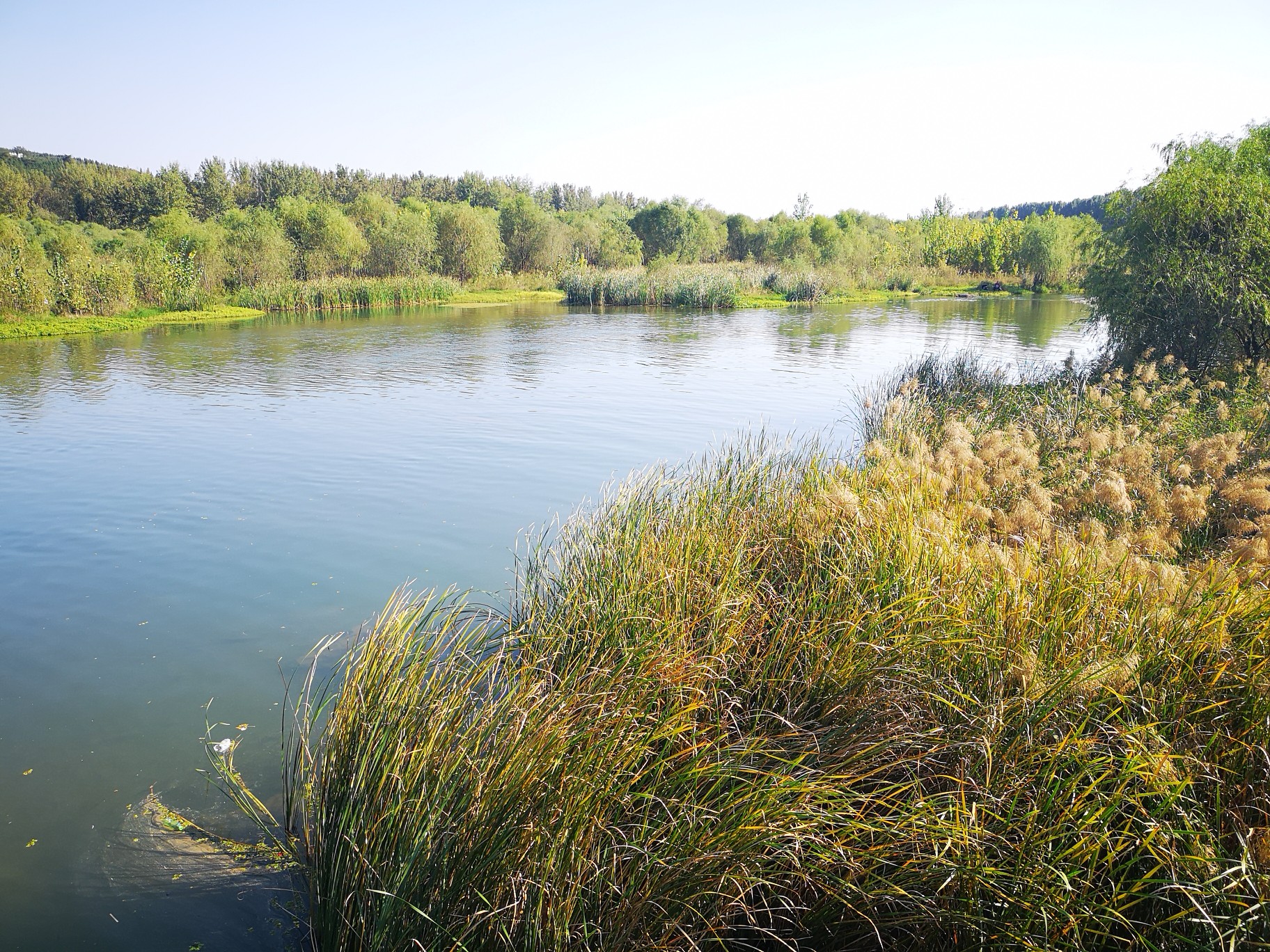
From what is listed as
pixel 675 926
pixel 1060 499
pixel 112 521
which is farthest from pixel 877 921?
pixel 112 521

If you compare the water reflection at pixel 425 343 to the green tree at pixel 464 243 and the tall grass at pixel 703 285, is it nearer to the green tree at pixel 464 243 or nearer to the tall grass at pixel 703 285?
the tall grass at pixel 703 285

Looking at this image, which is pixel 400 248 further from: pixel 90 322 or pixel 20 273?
pixel 20 273

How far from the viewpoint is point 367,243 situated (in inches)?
1986

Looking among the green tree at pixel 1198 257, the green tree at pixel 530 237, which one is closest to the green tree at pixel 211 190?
the green tree at pixel 530 237

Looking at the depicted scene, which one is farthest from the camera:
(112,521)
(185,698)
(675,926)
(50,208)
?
(50,208)

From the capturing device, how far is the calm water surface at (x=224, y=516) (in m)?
4.27

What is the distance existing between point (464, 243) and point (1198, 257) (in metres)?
48.0

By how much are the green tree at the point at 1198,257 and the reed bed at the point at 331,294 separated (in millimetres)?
35513

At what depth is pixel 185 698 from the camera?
563 centimetres

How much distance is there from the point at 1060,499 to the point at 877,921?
487cm

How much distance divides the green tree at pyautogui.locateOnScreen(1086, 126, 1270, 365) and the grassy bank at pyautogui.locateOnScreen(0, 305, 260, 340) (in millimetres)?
30737

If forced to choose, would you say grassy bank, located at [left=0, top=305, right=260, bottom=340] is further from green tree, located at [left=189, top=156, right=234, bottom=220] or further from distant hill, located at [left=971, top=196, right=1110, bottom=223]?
distant hill, located at [left=971, top=196, right=1110, bottom=223]

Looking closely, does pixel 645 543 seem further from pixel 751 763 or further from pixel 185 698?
pixel 185 698

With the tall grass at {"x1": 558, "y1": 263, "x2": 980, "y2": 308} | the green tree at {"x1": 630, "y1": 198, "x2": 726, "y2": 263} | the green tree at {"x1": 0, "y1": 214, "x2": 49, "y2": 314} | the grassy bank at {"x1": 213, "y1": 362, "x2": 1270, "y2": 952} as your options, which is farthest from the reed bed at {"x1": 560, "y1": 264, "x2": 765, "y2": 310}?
the grassy bank at {"x1": 213, "y1": 362, "x2": 1270, "y2": 952}
